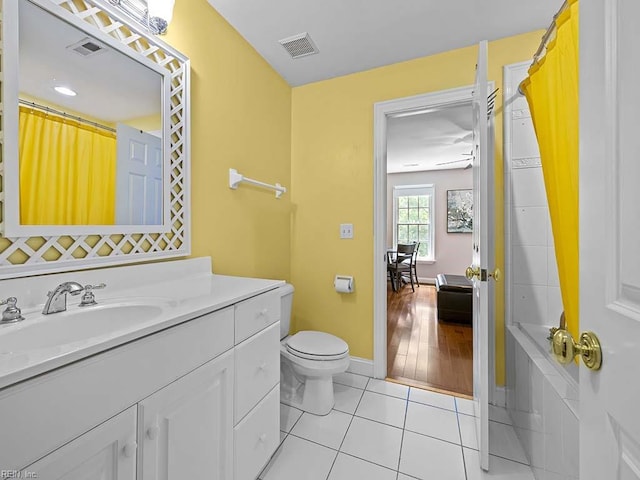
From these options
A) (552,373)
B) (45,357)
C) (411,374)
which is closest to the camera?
(45,357)

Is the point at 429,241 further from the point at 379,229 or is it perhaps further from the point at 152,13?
the point at 152,13

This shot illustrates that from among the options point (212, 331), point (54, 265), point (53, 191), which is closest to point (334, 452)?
point (212, 331)

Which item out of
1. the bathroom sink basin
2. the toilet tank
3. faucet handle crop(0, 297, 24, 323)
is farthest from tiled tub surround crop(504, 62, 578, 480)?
faucet handle crop(0, 297, 24, 323)

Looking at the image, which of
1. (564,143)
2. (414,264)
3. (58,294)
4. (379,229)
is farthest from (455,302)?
(58,294)

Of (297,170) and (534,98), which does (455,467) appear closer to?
(534,98)

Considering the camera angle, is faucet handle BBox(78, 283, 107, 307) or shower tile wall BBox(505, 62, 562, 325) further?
shower tile wall BBox(505, 62, 562, 325)

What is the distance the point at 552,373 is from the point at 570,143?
0.94m

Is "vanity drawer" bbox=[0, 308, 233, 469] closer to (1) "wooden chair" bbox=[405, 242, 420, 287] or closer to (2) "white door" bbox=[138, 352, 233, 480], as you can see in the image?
(2) "white door" bbox=[138, 352, 233, 480]

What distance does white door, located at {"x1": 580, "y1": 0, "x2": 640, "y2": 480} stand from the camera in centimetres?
39

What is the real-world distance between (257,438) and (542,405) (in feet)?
4.02

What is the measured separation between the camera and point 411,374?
6.92 feet

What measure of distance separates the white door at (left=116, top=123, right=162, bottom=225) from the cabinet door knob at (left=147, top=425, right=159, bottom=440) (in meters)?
0.80

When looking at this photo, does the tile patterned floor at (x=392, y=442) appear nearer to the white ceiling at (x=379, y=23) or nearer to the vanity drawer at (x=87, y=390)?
the vanity drawer at (x=87, y=390)

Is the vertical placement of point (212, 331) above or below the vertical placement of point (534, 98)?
below
